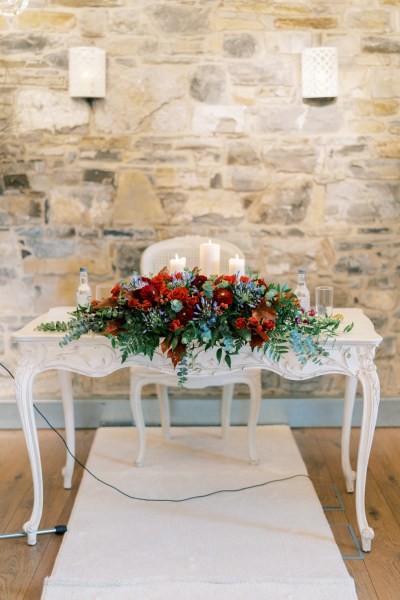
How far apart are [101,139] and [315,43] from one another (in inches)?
48.0

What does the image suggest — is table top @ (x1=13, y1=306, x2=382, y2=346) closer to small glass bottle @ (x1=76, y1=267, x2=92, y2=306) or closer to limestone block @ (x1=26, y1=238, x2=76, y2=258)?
small glass bottle @ (x1=76, y1=267, x2=92, y2=306)

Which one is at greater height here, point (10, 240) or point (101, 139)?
point (101, 139)

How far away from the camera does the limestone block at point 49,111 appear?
337cm

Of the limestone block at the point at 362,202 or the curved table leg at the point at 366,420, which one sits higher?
the limestone block at the point at 362,202

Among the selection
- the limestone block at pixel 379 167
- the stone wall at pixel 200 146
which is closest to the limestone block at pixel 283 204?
the stone wall at pixel 200 146

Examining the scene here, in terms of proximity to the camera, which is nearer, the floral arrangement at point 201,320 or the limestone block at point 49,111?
the floral arrangement at point 201,320

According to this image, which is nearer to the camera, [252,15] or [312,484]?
[312,484]

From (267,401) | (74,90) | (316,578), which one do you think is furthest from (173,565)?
(74,90)

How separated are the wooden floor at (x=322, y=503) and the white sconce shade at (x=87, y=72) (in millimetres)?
1809

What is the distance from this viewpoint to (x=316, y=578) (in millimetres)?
2168

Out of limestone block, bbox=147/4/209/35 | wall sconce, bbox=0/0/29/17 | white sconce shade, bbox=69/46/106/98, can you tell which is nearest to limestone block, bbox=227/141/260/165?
limestone block, bbox=147/4/209/35

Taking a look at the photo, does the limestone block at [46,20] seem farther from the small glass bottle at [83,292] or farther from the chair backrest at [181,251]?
the small glass bottle at [83,292]

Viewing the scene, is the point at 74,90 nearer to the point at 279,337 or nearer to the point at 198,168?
the point at 198,168

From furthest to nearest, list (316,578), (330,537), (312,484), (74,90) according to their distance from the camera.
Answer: (74,90) → (312,484) → (330,537) → (316,578)
